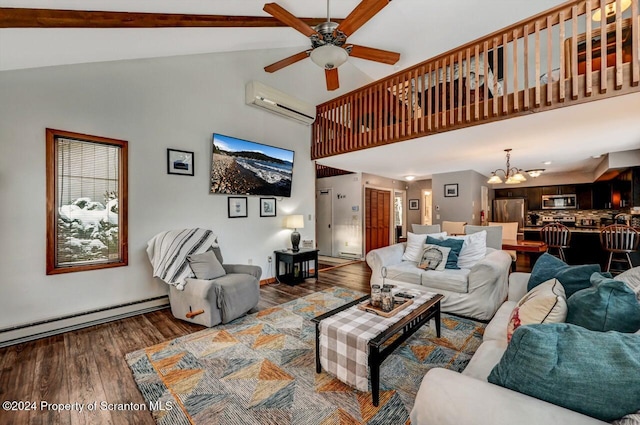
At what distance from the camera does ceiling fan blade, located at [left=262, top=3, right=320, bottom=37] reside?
85.0 inches

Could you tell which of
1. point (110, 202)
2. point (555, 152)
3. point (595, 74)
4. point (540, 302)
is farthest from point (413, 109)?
point (110, 202)

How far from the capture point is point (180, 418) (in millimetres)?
1594

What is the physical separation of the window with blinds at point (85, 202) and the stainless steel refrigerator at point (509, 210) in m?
9.09

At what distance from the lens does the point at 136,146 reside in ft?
10.6

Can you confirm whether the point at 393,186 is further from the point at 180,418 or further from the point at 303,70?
the point at 180,418

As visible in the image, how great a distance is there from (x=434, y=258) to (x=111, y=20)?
4079mm

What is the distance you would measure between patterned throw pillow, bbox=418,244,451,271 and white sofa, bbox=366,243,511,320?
0.07m

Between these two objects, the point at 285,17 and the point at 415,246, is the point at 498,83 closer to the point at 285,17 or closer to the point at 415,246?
the point at 415,246

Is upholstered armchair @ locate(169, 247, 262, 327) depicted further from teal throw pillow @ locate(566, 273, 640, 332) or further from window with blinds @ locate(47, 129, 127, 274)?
teal throw pillow @ locate(566, 273, 640, 332)

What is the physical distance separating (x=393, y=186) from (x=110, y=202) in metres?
6.80

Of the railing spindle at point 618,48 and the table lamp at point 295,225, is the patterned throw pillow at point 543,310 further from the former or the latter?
the table lamp at point 295,225

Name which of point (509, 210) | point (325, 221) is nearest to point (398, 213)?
point (325, 221)

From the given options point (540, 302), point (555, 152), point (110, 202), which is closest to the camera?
point (540, 302)

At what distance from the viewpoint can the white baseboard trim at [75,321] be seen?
2510 mm
